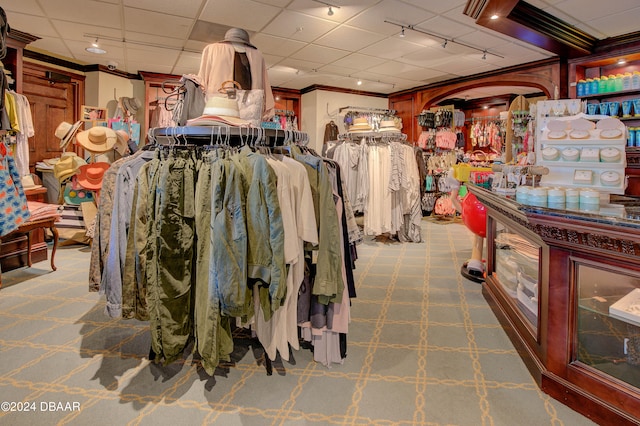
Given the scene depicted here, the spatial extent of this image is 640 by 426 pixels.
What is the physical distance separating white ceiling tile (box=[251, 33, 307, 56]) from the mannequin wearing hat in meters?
2.02

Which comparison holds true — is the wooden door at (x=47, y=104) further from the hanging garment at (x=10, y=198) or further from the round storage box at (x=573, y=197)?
the round storage box at (x=573, y=197)

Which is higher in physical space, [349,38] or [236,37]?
[349,38]

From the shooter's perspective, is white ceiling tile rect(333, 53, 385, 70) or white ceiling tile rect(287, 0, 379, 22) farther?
white ceiling tile rect(333, 53, 385, 70)

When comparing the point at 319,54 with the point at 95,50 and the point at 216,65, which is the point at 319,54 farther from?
the point at 95,50

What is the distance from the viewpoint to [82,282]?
380 centimetres

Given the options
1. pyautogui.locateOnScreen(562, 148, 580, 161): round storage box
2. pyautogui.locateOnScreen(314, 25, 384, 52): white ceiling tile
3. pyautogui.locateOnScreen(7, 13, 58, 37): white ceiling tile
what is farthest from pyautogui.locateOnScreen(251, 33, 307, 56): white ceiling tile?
pyautogui.locateOnScreen(562, 148, 580, 161): round storage box

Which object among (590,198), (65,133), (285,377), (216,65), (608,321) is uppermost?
(216,65)

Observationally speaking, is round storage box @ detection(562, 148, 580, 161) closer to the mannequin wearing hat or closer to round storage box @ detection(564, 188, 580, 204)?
round storage box @ detection(564, 188, 580, 204)

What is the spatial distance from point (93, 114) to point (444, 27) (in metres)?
5.29

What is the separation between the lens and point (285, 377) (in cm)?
214

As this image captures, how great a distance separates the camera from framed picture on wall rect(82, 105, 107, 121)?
572 cm

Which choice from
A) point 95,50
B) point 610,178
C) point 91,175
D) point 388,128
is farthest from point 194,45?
point 610,178

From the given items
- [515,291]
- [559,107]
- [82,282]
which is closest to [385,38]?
[559,107]

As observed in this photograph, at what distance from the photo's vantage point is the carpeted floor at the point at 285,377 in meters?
1.81
